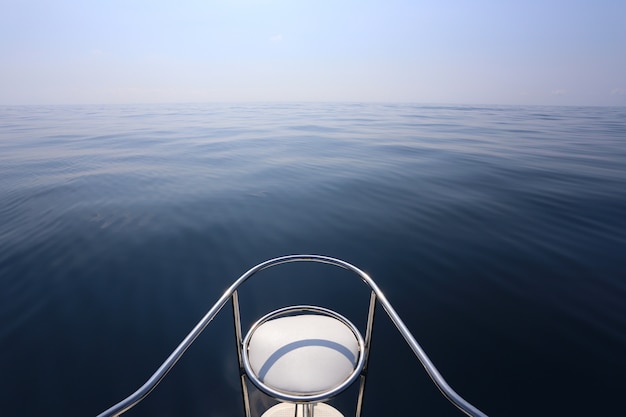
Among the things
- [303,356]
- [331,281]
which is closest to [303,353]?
[303,356]

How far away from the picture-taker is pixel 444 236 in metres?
7.18

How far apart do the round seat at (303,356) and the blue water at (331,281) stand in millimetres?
2088

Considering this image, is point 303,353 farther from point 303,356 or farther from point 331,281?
point 331,281

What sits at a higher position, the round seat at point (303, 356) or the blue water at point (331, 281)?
the round seat at point (303, 356)

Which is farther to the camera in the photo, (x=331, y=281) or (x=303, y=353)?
(x=331, y=281)

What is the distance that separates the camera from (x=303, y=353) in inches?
82.7

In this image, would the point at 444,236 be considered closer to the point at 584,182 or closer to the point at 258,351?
the point at 258,351

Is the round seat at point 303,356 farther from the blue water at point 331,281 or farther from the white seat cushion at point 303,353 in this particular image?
the blue water at point 331,281

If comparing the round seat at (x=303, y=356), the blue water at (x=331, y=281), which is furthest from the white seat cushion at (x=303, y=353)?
the blue water at (x=331, y=281)

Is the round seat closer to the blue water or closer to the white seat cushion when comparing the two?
the white seat cushion

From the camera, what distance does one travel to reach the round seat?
1.82 m

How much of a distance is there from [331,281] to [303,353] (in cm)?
373

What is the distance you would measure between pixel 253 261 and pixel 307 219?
2650 mm

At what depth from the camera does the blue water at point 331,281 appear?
3.74 metres
